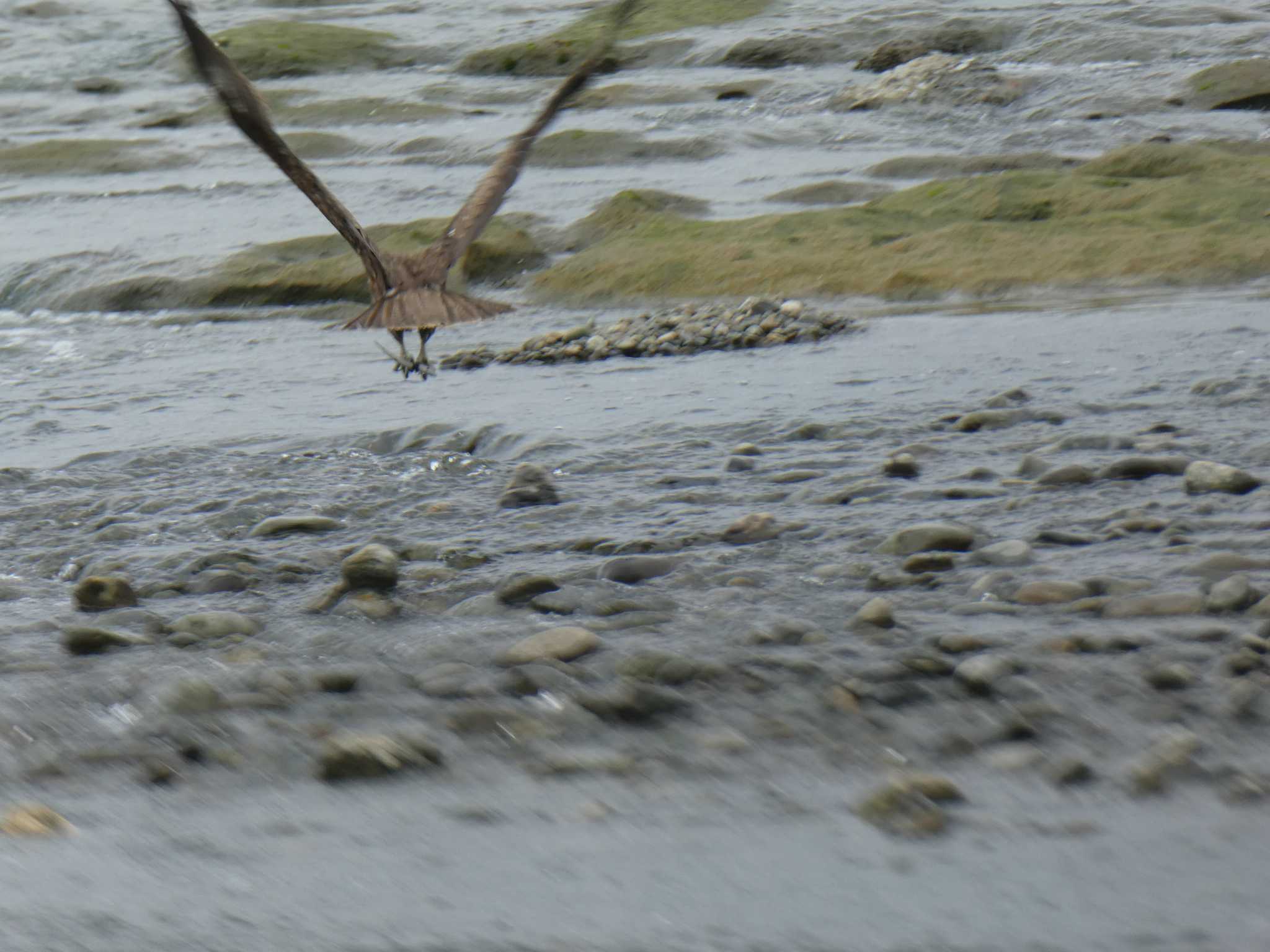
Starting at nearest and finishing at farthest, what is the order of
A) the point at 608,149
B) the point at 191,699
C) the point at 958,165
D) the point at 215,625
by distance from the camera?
1. the point at 191,699
2. the point at 215,625
3. the point at 958,165
4. the point at 608,149

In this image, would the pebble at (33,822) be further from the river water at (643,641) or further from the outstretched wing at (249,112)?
the outstretched wing at (249,112)

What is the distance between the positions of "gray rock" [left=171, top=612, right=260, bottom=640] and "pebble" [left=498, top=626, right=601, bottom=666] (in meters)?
0.66

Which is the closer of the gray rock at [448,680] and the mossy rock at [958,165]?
the gray rock at [448,680]

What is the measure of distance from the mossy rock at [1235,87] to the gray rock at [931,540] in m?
13.5

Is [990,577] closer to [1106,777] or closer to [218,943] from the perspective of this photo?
[1106,777]

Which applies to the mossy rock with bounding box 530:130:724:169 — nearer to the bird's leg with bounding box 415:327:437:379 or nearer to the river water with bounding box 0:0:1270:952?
the river water with bounding box 0:0:1270:952

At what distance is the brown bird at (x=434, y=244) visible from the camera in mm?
5500

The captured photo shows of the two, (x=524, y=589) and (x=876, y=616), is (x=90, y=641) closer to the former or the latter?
(x=524, y=589)

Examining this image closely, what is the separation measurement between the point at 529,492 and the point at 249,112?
172 centimetres

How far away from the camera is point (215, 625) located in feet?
11.5

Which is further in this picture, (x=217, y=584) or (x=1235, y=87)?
(x=1235, y=87)

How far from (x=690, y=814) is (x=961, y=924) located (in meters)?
0.53

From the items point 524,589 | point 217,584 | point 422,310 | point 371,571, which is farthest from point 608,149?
point 524,589

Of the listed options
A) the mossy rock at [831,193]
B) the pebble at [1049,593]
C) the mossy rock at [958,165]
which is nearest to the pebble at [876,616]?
the pebble at [1049,593]
